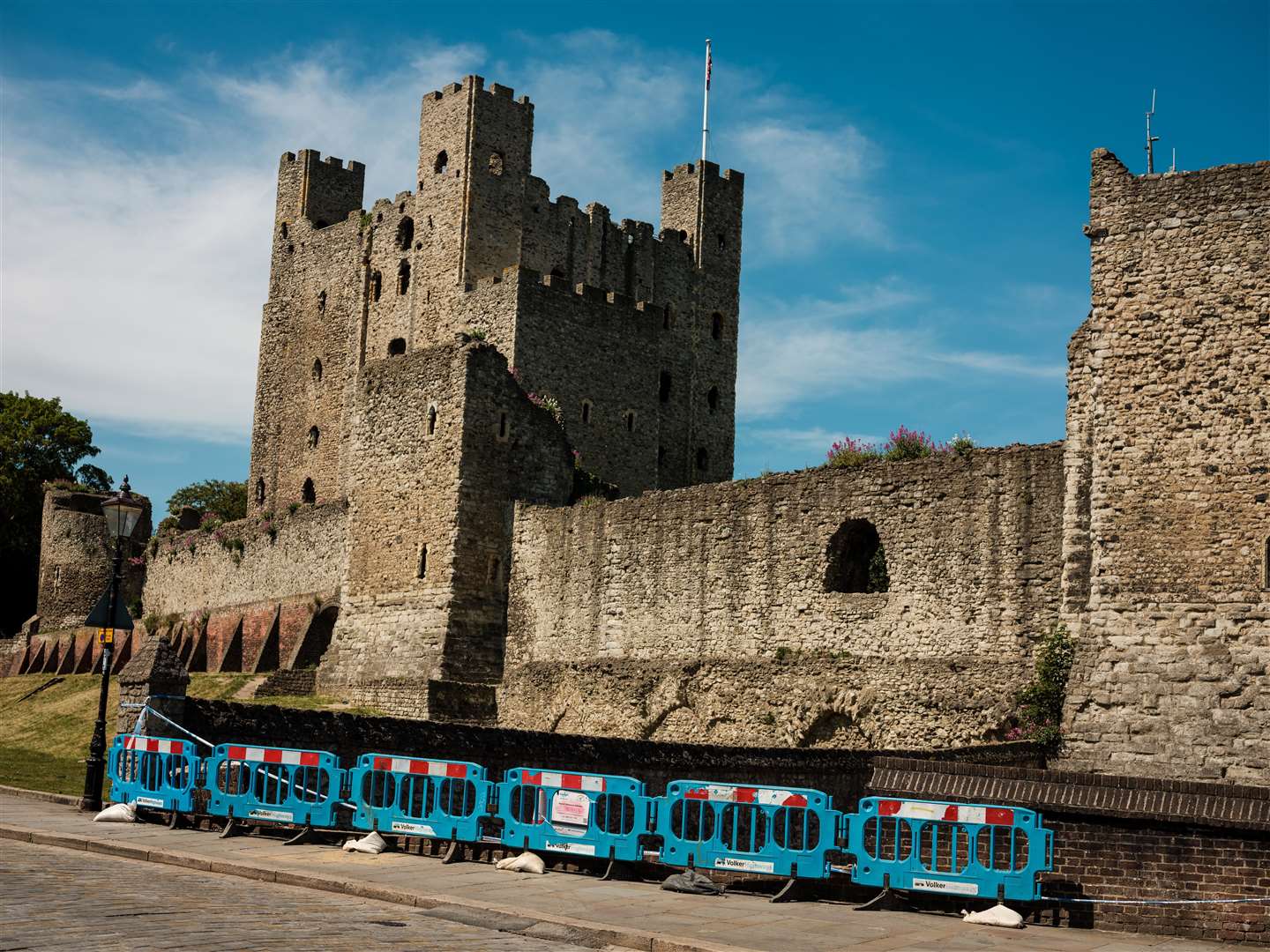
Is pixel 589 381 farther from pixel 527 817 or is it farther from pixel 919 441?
pixel 527 817

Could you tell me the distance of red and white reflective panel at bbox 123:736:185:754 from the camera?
57.4ft

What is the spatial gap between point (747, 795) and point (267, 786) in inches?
226

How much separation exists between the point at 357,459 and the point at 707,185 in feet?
66.7

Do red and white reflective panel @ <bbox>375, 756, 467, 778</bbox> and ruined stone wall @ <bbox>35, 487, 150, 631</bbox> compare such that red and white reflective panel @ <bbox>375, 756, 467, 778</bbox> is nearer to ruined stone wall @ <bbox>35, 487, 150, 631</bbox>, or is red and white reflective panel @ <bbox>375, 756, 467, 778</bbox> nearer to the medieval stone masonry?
the medieval stone masonry

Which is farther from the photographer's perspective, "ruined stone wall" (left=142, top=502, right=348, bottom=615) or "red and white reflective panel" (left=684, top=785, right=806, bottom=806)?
"ruined stone wall" (left=142, top=502, right=348, bottom=615)

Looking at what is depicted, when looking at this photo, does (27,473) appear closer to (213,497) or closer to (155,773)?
(213,497)

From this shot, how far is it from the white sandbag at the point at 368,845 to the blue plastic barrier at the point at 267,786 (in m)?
0.46

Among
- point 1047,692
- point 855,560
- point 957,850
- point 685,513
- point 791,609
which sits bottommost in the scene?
point 957,850

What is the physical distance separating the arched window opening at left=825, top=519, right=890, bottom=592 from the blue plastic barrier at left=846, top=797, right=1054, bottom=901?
11.2 metres

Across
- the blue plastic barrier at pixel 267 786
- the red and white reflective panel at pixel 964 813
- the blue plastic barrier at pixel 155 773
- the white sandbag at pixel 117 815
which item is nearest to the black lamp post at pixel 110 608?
the blue plastic barrier at pixel 155 773

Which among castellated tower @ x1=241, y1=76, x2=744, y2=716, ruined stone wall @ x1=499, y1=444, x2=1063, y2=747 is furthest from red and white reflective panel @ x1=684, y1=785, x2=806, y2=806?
castellated tower @ x1=241, y1=76, x2=744, y2=716

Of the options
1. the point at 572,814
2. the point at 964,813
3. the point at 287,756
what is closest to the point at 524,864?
the point at 572,814

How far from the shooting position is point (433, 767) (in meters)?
15.7

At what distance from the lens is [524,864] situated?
14969 millimetres
